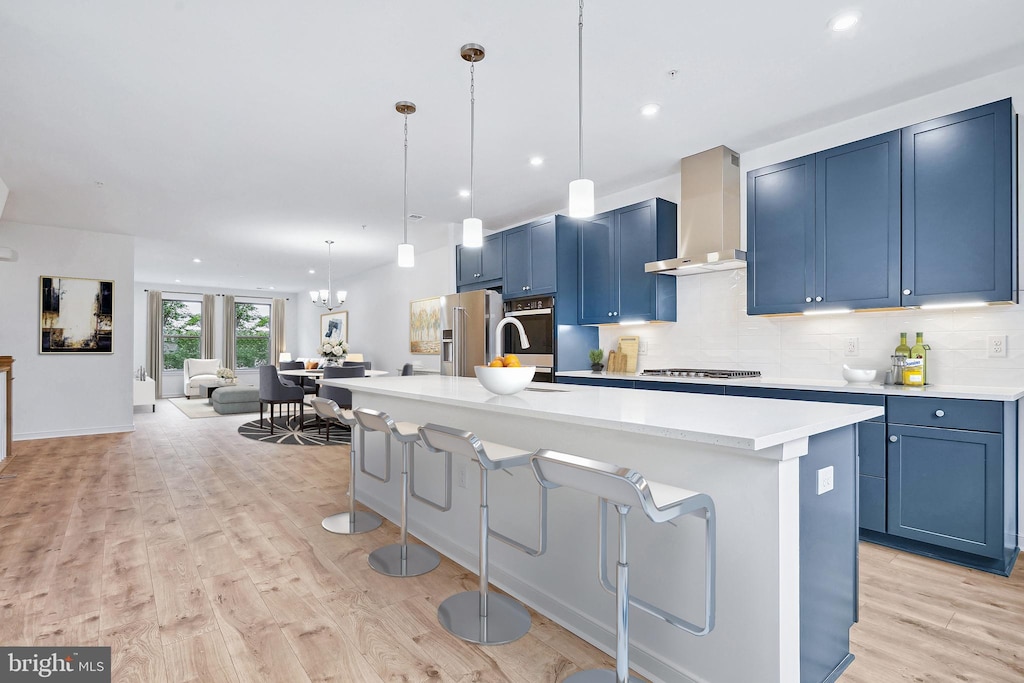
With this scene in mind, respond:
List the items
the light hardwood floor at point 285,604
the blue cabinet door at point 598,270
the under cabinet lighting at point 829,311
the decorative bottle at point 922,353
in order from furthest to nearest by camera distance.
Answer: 1. the blue cabinet door at point 598,270
2. the under cabinet lighting at point 829,311
3. the decorative bottle at point 922,353
4. the light hardwood floor at point 285,604

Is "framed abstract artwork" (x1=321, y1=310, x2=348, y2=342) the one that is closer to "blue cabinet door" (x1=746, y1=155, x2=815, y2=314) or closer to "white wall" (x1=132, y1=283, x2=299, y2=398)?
"white wall" (x1=132, y1=283, x2=299, y2=398)

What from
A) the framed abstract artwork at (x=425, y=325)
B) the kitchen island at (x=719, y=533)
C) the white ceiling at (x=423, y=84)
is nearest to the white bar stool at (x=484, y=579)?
the kitchen island at (x=719, y=533)

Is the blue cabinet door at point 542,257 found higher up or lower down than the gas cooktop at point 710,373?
higher up

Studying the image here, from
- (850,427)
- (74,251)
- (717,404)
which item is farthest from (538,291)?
(74,251)

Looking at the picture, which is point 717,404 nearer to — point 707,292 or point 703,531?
point 703,531

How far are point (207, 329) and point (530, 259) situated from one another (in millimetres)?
9774

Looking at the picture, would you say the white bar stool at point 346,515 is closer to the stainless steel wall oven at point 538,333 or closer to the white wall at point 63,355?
the stainless steel wall oven at point 538,333

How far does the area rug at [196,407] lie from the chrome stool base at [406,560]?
652cm

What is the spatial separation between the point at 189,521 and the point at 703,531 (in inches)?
125

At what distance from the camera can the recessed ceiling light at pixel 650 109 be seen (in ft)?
10.0

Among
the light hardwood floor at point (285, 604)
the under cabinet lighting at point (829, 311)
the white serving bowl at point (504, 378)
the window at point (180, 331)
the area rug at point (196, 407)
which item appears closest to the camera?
the light hardwood floor at point (285, 604)

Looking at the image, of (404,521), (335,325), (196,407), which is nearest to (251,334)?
(335,325)

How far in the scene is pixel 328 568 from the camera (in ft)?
8.49

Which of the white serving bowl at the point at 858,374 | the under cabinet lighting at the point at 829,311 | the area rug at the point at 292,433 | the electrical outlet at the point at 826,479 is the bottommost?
the area rug at the point at 292,433
